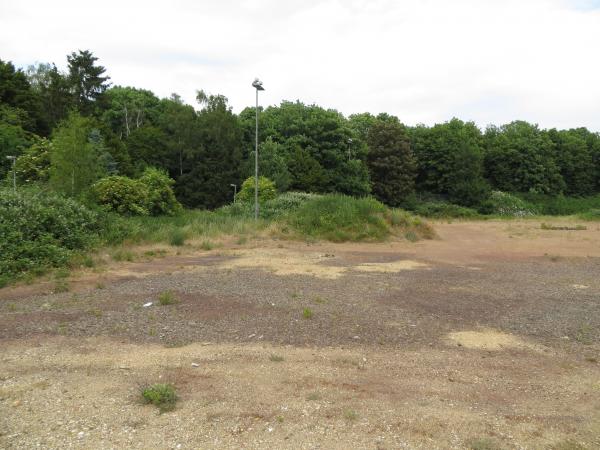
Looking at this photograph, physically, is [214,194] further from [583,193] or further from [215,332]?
[583,193]

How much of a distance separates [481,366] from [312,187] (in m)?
32.1

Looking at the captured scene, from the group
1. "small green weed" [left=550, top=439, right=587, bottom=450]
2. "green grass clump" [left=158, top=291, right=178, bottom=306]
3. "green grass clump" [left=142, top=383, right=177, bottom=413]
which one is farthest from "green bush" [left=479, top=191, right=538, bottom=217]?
"green grass clump" [left=142, top=383, right=177, bottom=413]

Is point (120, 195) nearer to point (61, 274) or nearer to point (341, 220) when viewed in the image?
point (341, 220)

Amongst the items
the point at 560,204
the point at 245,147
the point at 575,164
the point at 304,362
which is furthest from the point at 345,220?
the point at 575,164

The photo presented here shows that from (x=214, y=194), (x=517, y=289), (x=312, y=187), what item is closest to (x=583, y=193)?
(x=312, y=187)

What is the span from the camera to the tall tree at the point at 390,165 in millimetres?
45156

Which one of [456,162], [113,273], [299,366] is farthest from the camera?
[456,162]

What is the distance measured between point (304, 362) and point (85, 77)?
45.6m

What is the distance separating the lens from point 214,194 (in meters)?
39.2

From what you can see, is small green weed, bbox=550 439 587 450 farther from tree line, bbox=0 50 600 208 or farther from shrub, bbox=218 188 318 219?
tree line, bbox=0 50 600 208

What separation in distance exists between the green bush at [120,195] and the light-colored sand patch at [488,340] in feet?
59.1

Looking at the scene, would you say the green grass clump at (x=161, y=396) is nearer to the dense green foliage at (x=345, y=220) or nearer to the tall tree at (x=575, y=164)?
the dense green foliage at (x=345, y=220)

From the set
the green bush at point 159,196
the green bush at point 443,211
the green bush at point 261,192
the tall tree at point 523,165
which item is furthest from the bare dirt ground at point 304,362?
the tall tree at point 523,165

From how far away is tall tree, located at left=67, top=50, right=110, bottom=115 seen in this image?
42.8m
